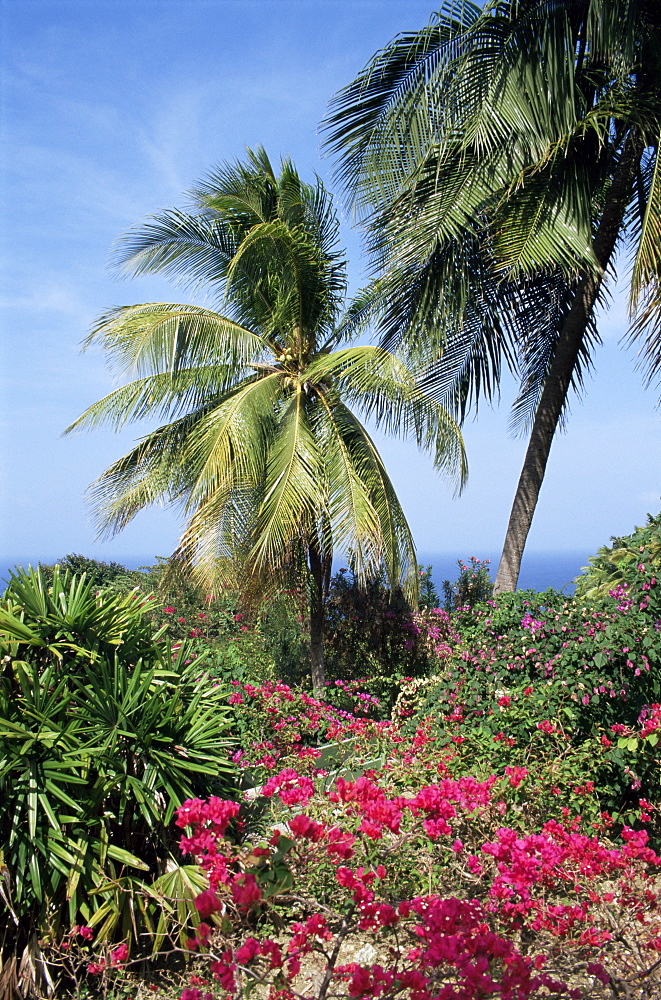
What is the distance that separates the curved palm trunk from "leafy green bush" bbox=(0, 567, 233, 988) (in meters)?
4.26

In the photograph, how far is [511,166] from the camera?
23.1 feet

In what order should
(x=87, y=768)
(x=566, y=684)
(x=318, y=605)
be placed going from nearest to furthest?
(x=87, y=768) → (x=566, y=684) → (x=318, y=605)

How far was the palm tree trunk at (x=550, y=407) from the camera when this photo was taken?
287 inches

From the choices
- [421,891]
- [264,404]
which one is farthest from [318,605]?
[421,891]

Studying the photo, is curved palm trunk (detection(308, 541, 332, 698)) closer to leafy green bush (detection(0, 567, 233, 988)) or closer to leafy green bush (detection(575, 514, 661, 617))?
leafy green bush (detection(575, 514, 661, 617))

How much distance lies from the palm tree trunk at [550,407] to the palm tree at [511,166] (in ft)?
0.05

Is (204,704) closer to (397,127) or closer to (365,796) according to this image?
(365,796)

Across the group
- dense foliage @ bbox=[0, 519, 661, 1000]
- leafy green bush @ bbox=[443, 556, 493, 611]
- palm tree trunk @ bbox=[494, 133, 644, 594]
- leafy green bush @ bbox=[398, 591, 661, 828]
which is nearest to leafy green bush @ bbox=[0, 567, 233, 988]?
dense foliage @ bbox=[0, 519, 661, 1000]

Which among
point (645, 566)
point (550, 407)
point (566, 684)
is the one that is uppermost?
point (550, 407)

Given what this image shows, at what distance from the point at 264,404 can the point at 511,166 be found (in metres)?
3.36

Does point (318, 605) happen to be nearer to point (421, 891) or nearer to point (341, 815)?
point (341, 815)

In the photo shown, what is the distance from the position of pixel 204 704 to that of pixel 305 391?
4.92 m

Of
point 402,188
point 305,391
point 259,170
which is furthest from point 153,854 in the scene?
point 259,170

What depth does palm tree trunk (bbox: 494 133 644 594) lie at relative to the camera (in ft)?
24.0
